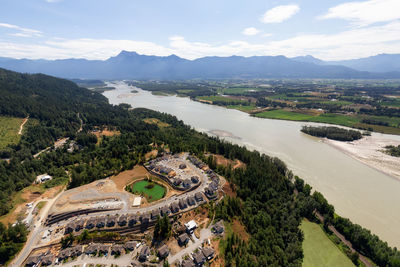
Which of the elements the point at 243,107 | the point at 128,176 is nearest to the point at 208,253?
the point at 128,176

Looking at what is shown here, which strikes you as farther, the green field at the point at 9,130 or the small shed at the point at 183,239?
→ the green field at the point at 9,130

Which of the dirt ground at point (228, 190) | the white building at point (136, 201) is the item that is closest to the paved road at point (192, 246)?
the dirt ground at point (228, 190)

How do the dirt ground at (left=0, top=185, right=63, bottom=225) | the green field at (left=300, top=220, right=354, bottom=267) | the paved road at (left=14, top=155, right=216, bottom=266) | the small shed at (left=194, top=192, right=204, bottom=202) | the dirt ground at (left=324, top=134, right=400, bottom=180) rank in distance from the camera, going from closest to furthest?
the paved road at (left=14, top=155, right=216, bottom=266) < the green field at (left=300, top=220, right=354, bottom=267) < the dirt ground at (left=0, top=185, right=63, bottom=225) < the small shed at (left=194, top=192, right=204, bottom=202) < the dirt ground at (left=324, top=134, right=400, bottom=180)

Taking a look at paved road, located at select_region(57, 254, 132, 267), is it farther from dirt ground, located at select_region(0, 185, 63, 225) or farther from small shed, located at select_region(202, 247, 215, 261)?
dirt ground, located at select_region(0, 185, 63, 225)

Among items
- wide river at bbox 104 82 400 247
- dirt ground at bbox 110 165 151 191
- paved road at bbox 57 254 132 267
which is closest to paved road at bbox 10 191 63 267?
paved road at bbox 57 254 132 267

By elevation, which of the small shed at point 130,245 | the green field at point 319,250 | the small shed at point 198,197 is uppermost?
the small shed at point 198,197

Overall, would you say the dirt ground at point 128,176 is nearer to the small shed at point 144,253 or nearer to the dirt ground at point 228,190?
the small shed at point 144,253
